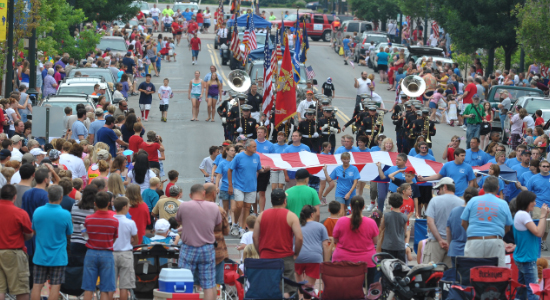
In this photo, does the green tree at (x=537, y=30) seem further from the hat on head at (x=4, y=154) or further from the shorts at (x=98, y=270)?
the shorts at (x=98, y=270)

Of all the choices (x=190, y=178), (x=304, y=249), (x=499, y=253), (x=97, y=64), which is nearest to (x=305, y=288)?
(x=304, y=249)

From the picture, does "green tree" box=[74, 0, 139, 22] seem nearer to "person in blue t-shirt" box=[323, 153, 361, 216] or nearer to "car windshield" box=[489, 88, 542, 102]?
"car windshield" box=[489, 88, 542, 102]

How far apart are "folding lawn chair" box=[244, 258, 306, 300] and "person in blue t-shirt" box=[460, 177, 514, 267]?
8.69ft

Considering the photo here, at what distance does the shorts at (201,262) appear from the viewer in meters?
9.62

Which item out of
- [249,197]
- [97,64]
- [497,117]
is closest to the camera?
[249,197]

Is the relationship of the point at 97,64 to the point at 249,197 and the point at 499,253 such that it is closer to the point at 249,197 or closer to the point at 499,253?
the point at 249,197

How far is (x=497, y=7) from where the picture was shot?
34031mm

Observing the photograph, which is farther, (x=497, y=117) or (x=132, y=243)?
(x=497, y=117)

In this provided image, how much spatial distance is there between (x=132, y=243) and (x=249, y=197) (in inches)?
189

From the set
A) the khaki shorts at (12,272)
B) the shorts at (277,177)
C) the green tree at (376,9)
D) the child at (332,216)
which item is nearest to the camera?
the khaki shorts at (12,272)

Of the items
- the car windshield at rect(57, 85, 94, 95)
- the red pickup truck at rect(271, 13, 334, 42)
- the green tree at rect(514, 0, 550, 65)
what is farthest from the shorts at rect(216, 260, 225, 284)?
the red pickup truck at rect(271, 13, 334, 42)

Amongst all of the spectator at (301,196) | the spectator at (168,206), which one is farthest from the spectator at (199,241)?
the spectator at (168,206)

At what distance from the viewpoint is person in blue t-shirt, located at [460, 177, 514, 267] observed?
33.0 feet

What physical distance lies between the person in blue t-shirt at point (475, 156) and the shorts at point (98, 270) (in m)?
8.99
